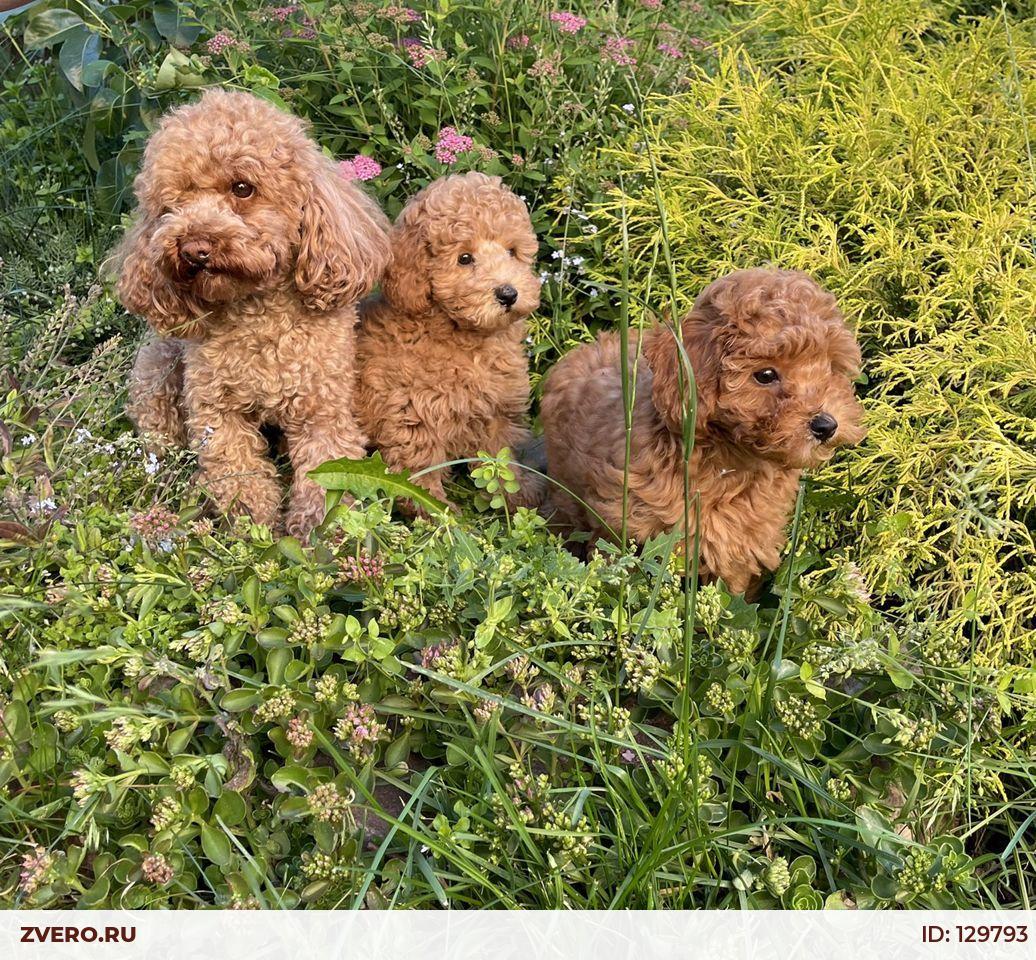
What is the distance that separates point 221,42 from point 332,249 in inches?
51.1

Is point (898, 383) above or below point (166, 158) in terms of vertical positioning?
below

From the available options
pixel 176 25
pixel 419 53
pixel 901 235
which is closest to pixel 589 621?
pixel 901 235

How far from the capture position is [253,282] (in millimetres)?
3197

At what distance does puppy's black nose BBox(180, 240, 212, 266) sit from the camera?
3041mm

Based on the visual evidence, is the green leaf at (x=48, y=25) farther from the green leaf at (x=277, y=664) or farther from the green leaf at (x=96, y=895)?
the green leaf at (x=96, y=895)

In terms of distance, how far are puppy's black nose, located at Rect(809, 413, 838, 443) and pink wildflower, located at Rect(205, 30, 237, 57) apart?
8.77 ft

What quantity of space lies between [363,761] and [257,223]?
166 centimetres

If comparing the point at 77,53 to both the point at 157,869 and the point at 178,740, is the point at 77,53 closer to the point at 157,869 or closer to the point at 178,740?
the point at 178,740

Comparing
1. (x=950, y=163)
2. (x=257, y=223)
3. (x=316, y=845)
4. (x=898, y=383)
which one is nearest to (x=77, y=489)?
(x=257, y=223)

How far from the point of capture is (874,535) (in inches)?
129

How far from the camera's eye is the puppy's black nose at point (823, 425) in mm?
2684
